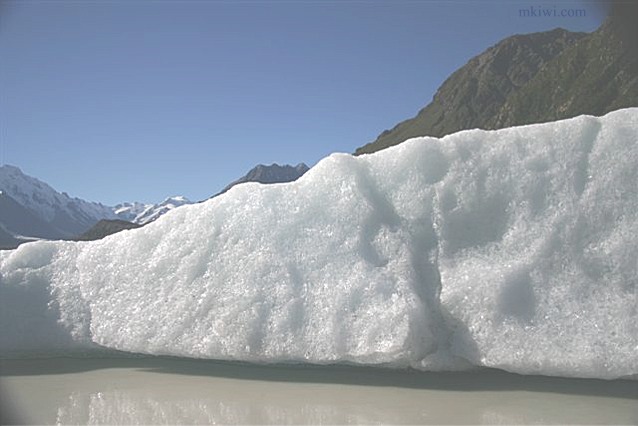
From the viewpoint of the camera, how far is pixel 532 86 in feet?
358

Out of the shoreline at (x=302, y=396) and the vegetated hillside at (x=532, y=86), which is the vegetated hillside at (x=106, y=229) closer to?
the vegetated hillside at (x=532, y=86)

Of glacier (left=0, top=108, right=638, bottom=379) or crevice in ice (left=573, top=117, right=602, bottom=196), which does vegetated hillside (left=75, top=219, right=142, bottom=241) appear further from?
crevice in ice (left=573, top=117, right=602, bottom=196)

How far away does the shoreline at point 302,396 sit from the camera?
10.2 ft

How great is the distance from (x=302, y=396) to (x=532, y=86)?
385 feet

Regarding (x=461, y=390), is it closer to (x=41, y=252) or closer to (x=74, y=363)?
(x=74, y=363)

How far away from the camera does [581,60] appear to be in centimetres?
10138

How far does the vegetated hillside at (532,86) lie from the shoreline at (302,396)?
3131mm

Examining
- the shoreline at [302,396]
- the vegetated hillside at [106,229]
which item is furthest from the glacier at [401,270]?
the vegetated hillside at [106,229]

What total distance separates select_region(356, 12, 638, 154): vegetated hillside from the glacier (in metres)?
1.66

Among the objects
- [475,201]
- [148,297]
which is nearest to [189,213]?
[148,297]

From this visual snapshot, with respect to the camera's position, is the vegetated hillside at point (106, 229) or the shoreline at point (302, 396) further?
the vegetated hillside at point (106, 229)

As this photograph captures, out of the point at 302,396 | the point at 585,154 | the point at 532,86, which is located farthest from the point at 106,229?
Result: the point at 532,86

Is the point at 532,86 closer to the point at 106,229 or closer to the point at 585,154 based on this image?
the point at 106,229

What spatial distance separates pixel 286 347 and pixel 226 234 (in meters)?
1.26
